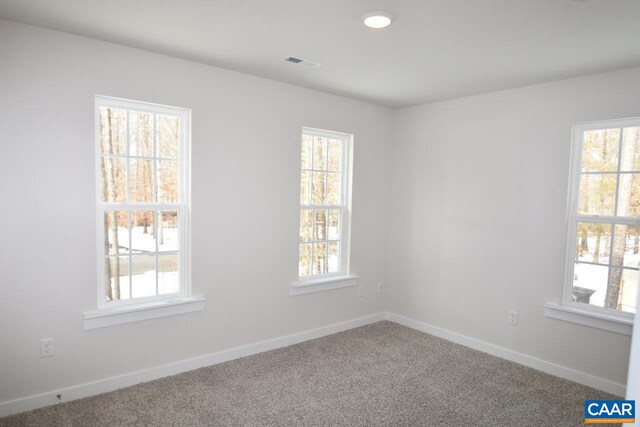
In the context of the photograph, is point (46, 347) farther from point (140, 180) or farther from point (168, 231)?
point (140, 180)

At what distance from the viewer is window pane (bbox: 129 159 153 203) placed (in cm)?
309

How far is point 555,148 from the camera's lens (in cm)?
347

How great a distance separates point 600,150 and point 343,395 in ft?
9.58

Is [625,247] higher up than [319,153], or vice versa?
[319,153]

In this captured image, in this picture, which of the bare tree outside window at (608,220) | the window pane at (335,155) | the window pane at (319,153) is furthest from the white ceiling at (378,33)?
the window pane at (335,155)

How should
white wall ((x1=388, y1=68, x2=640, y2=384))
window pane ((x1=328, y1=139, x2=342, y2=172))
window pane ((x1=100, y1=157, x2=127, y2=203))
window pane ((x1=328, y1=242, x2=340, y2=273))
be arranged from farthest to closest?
window pane ((x1=328, y1=242, x2=340, y2=273)) → window pane ((x1=328, y1=139, x2=342, y2=172)) → white wall ((x1=388, y1=68, x2=640, y2=384)) → window pane ((x1=100, y1=157, x2=127, y2=203))

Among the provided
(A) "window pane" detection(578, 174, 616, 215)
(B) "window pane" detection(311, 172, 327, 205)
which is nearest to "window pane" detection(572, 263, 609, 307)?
(A) "window pane" detection(578, 174, 616, 215)

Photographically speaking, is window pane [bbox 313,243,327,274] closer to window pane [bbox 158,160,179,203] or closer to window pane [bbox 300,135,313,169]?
window pane [bbox 300,135,313,169]

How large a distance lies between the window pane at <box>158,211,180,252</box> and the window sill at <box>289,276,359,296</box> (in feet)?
4.16

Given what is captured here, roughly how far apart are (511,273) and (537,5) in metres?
2.49

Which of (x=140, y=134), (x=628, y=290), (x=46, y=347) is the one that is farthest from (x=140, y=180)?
(x=628, y=290)

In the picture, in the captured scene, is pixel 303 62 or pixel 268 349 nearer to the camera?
pixel 303 62

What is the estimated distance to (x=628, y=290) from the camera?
10.4 ft

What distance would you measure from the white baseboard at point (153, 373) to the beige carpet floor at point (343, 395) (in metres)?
0.06
